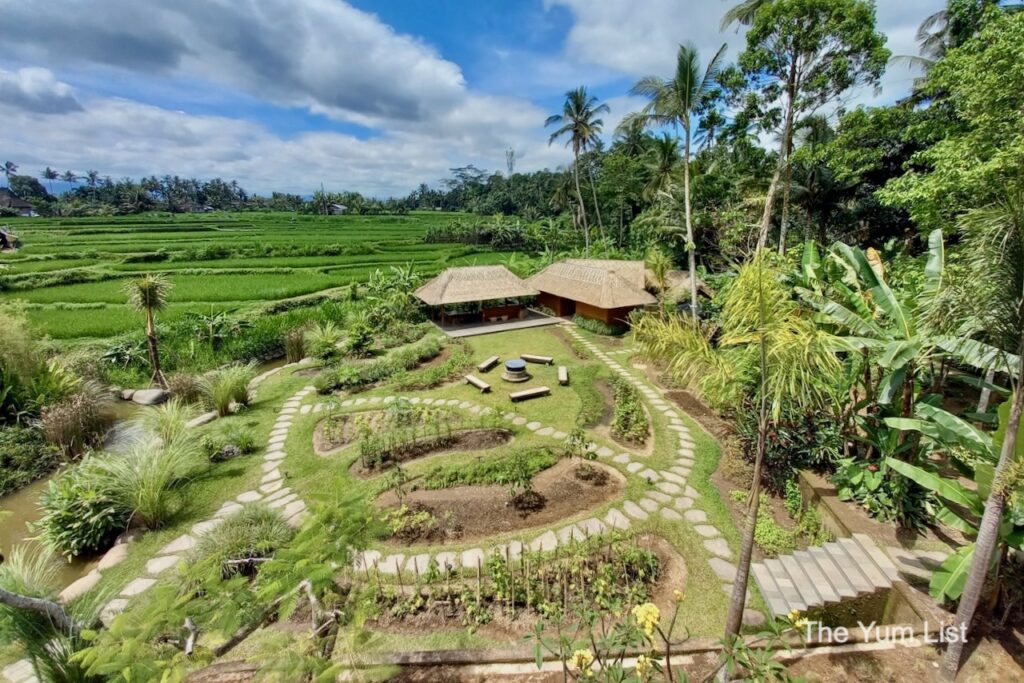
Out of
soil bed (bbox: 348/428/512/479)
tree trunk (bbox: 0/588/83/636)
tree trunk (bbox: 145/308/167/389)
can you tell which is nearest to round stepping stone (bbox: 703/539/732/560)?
soil bed (bbox: 348/428/512/479)

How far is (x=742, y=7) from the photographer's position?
13914mm

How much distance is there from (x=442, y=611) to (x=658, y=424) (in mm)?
6287

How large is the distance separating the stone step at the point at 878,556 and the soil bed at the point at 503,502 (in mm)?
3166

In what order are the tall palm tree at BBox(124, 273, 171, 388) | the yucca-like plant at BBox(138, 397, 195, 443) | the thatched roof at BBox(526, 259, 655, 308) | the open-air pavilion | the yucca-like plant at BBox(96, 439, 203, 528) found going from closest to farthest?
the yucca-like plant at BBox(96, 439, 203, 528) → the yucca-like plant at BBox(138, 397, 195, 443) → the tall palm tree at BBox(124, 273, 171, 388) → the thatched roof at BBox(526, 259, 655, 308) → the open-air pavilion

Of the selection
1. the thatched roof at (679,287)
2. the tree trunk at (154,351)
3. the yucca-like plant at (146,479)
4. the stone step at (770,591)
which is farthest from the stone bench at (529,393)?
the tree trunk at (154,351)

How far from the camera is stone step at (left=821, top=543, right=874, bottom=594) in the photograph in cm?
491

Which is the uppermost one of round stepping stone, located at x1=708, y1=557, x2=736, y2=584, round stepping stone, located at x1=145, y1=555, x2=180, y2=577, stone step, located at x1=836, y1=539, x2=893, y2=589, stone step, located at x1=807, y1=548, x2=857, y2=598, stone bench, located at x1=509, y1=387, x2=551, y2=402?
stone bench, located at x1=509, y1=387, x2=551, y2=402

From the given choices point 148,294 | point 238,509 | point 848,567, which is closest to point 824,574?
point 848,567

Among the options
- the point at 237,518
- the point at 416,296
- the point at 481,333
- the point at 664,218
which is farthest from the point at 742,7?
the point at 237,518

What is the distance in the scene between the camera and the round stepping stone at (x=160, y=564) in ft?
18.3

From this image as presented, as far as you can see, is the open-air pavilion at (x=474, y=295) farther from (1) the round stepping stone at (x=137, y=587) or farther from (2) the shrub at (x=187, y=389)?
(1) the round stepping stone at (x=137, y=587)

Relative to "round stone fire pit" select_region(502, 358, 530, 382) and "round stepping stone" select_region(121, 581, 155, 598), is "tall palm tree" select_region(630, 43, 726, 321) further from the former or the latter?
"round stepping stone" select_region(121, 581, 155, 598)

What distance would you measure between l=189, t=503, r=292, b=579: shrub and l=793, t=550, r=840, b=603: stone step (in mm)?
6779

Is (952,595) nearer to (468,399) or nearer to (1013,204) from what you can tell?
(1013,204)
